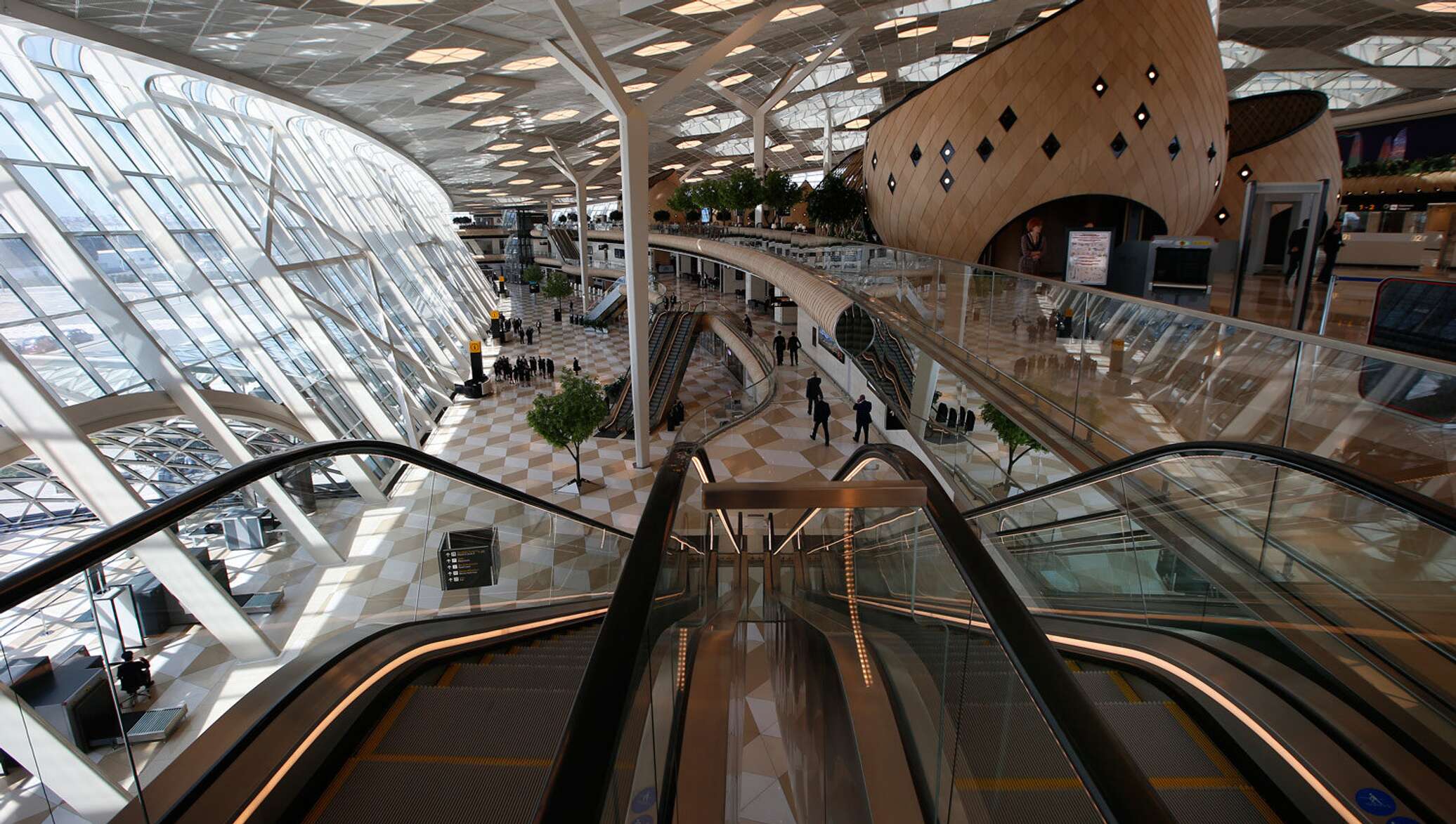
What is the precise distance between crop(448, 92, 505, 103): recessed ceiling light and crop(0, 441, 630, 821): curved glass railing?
22135mm

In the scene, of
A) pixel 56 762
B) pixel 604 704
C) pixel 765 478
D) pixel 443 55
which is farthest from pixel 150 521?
pixel 443 55

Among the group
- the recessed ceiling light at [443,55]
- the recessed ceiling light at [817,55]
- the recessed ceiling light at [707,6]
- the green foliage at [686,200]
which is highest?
the recessed ceiling light at [817,55]

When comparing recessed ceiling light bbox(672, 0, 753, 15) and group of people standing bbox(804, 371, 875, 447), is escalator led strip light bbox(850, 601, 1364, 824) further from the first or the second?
recessed ceiling light bbox(672, 0, 753, 15)

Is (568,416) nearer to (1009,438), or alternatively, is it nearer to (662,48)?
(1009,438)

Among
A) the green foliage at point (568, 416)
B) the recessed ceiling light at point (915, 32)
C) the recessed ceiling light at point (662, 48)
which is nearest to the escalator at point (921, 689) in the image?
the green foliage at point (568, 416)

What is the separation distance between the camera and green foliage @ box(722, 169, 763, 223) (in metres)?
30.1

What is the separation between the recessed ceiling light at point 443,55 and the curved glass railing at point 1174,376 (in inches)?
512

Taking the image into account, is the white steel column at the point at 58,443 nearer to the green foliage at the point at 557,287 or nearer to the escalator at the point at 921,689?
the escalator at the point at 921,689

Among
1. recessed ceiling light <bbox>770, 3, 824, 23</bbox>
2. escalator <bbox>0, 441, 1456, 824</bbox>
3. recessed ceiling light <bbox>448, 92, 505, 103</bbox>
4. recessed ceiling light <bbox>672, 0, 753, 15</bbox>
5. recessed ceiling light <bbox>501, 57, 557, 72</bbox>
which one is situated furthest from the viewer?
recessed ceiling light <bbox>448, 92, 505, 103</bbox>

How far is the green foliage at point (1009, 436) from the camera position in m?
8.02

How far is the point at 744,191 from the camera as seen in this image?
30500 millimetres

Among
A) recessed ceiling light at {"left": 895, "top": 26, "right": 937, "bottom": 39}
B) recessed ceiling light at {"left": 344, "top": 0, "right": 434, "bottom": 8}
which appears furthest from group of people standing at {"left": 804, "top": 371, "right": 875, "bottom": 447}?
recessed ceiling light at {"left": 895, "top": 26, "right": 937, "bottom": 39}

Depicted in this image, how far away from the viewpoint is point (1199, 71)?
47.0 feet

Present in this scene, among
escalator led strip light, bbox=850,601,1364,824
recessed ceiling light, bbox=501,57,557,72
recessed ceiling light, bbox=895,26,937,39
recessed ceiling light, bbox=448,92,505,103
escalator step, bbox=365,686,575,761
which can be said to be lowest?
escalator step, bbox=365,686,575,761
